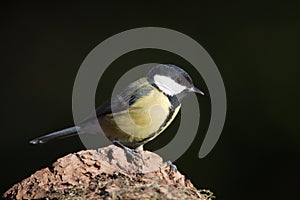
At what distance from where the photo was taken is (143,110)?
7.71ft

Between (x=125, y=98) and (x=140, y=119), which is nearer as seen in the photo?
(x=140, y=119)

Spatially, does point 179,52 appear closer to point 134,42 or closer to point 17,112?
point 134,42

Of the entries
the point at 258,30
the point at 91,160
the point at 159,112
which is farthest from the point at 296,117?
the point at 91,160

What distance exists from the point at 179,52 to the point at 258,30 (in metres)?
0.58

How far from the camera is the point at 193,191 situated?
1.75 meters

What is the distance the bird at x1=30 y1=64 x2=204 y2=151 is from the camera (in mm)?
2326

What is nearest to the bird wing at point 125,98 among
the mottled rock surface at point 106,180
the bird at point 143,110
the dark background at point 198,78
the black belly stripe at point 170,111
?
the bird at point 143,110

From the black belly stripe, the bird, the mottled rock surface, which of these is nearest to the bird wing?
the bird

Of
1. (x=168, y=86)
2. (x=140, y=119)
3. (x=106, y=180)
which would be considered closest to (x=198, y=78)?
(x=168, y=86)

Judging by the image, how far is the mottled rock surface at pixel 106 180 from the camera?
1615 millimetres

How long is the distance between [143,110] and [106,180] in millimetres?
681

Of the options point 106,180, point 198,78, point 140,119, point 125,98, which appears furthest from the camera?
point 198,78

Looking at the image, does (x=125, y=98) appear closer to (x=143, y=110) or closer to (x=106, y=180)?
(x=143, y=110)

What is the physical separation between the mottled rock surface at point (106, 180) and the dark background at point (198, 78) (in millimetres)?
1433
